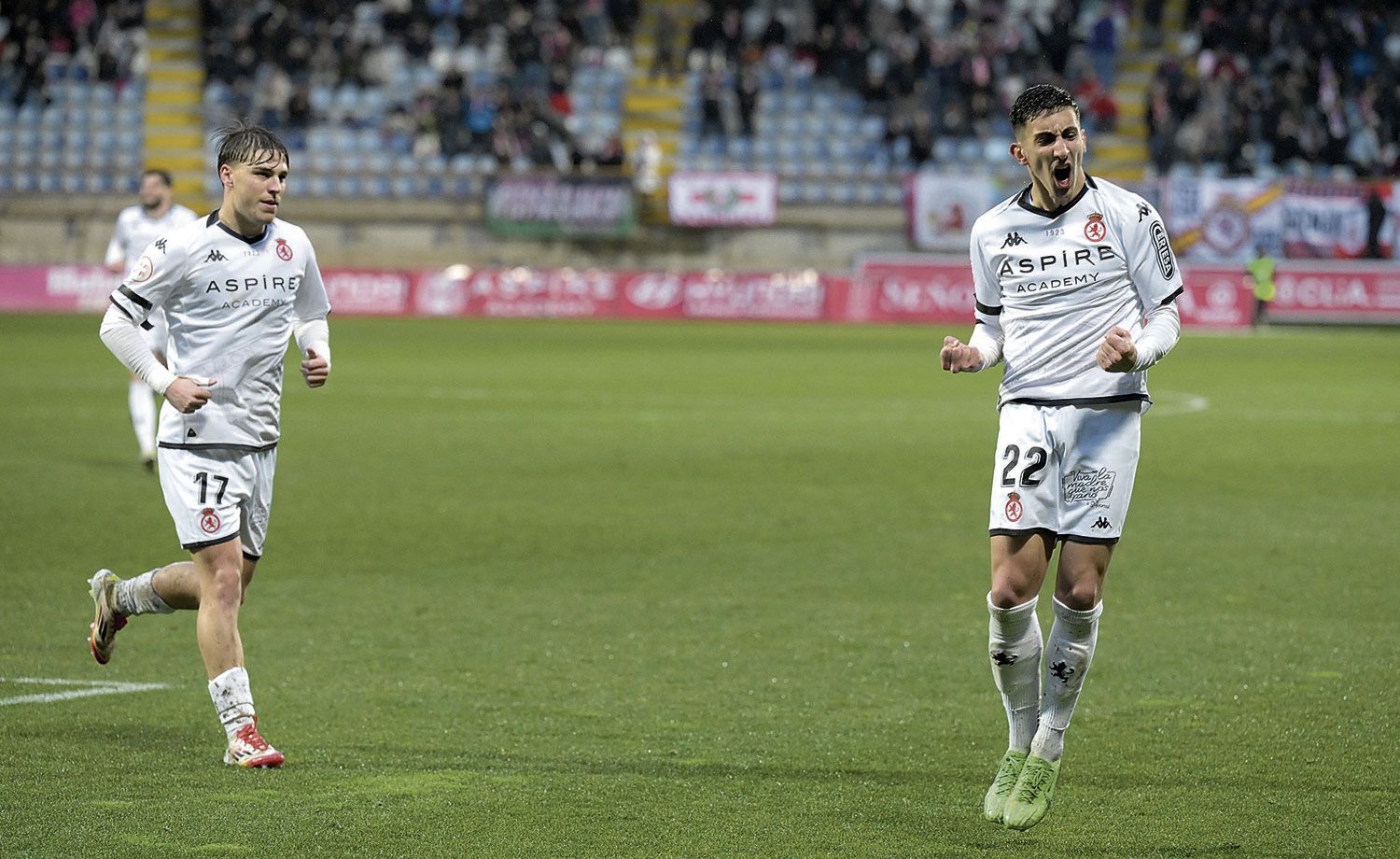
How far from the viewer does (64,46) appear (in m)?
41.2

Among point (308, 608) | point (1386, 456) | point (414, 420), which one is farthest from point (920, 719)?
point (414, 420)

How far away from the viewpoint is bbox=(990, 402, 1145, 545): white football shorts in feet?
17.7

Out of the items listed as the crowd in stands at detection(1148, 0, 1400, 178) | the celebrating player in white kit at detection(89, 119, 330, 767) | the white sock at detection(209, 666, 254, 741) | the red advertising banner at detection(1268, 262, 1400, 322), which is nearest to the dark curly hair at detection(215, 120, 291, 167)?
the celebrating player in white kit at detection(89, 119, 330, 767)

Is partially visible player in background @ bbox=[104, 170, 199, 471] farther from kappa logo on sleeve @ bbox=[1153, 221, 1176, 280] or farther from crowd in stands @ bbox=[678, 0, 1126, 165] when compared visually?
crowd in stands @ bbox=[678, 0, 1126, 165]

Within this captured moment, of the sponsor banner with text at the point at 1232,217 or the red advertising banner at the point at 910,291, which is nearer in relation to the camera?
the red advertising banner at the point at 910,291

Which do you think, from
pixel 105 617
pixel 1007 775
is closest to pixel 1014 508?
pixel 1007 775

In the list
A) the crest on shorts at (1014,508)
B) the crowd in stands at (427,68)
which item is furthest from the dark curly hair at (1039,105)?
the crowd in stands at (427,68)

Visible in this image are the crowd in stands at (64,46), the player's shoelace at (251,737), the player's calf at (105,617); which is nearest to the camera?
the player's shoelace at (251,737)

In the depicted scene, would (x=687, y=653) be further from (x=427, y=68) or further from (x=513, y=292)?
(x=427, y=68)

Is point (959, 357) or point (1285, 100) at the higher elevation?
point (1285, 100)

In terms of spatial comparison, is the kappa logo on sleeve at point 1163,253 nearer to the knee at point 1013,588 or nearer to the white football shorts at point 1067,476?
the white football shorts at point 1067,476

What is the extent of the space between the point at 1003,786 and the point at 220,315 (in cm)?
285

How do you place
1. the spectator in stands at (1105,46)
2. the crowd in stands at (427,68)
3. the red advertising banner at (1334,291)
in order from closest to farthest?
the red advertising banner at (1334,291), the spectator in stands at (1105,46), the crowd in stands at (427,68)

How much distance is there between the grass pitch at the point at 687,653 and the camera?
5.20 m
